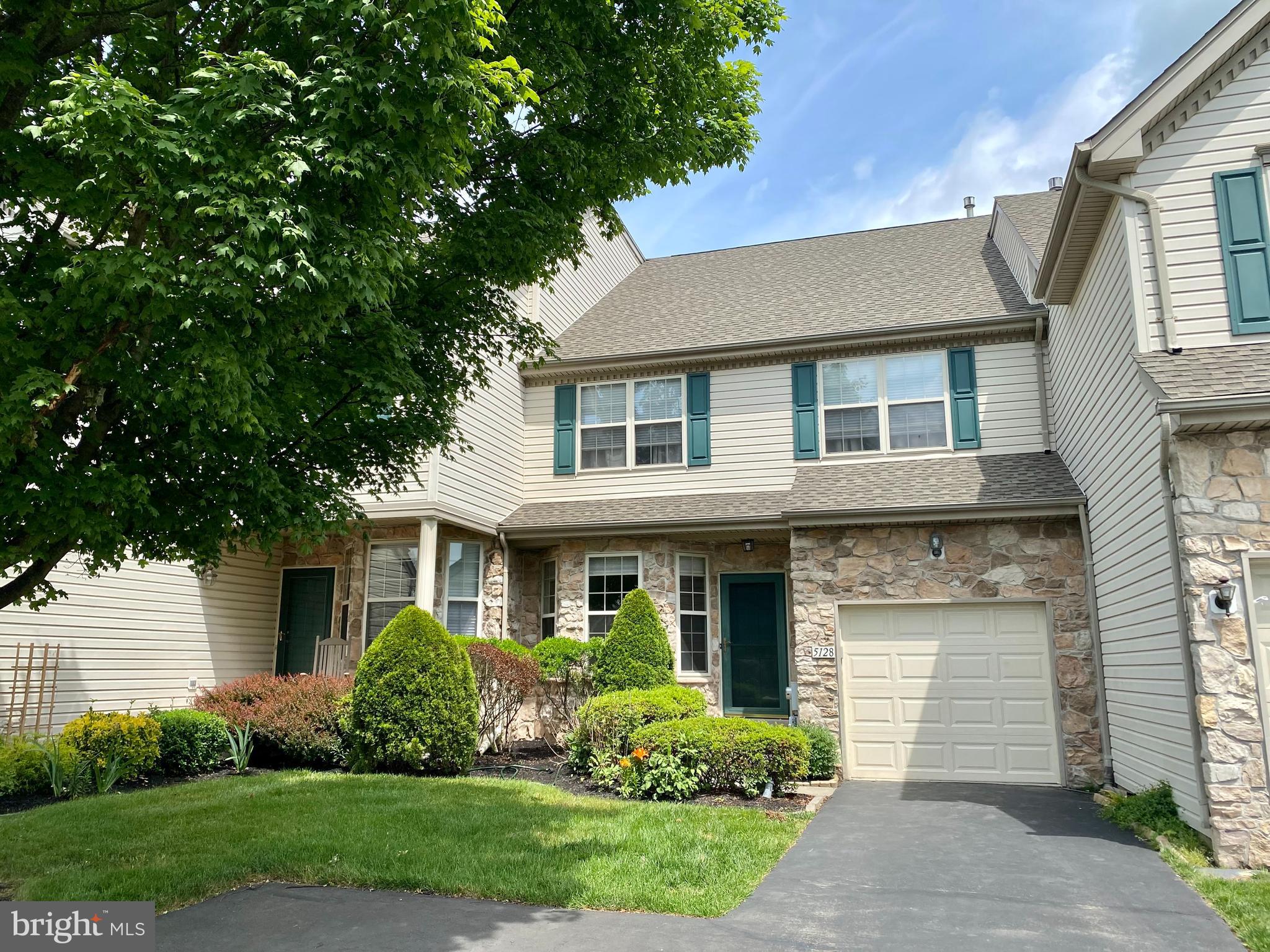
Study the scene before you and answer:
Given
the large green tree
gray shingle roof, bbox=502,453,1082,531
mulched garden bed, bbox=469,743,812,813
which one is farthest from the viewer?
gray shingle roof, bbox=502,453,1082,531

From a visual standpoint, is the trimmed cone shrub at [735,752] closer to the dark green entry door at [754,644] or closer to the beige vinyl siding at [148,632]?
the dark green entry door at [754,644]

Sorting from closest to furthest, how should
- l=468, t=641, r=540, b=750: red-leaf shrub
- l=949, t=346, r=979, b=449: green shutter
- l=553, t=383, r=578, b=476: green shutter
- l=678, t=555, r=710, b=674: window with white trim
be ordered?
l=468, t=641, r=540, b=750: red-leaf shrub
l=949, t=346, r=979, b=449: green shutter
l=678, t=555, r=710, b=674: window with white trim
l=553, t=383, r=578, b=476: green shutter

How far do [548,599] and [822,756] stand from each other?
201 inches

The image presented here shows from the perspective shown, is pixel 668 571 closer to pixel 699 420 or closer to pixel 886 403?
pixel 699 420

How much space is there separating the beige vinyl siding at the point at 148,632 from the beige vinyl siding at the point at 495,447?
2.38 m

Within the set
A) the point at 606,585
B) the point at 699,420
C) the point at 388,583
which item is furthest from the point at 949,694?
the point at 388,583

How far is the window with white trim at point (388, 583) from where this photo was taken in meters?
12.3

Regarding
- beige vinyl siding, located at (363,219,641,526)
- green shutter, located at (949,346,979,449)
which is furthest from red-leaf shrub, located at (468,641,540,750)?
green shutter, located at (949,346,979,449)

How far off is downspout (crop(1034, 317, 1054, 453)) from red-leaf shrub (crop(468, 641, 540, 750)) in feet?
24.3

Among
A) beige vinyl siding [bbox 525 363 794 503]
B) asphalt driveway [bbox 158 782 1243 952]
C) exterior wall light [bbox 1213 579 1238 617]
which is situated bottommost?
asphalt driveway [bbox 158 782 1243 952]

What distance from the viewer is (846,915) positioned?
5105mm

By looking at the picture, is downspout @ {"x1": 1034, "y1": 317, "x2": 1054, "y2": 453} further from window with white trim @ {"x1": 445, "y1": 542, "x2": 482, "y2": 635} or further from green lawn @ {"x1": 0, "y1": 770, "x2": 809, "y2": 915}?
window with white trim @ {"x1": 445, "y1": 542, "x2": 482, "y2": 635}

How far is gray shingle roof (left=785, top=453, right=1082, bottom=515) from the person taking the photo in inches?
406

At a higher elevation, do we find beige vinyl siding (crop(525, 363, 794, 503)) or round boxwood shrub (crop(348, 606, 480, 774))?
beige vinyl siding (crop(525, 363, 794, 503))
